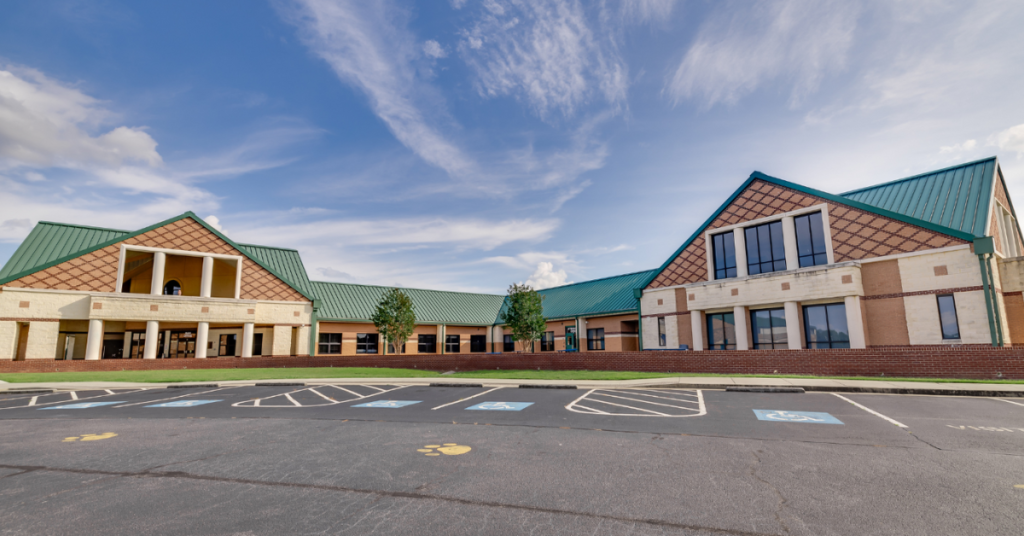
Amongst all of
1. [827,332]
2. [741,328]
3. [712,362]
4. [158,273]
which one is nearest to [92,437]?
[712,362]

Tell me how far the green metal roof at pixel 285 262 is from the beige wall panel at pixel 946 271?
37.7 m

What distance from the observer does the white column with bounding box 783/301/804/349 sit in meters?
24.2

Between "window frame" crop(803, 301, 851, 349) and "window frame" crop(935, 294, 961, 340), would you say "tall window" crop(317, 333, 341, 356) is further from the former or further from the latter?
"window frame" crop(935, 294, 961, 340)

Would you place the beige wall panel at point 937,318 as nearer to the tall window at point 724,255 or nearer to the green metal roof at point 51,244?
the tall window at point 724,255

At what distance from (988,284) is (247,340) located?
39.9 meters

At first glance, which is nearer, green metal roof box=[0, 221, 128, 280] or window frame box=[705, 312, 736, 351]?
window frame box=[705, 312, 736, 351]

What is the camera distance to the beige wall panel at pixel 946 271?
19.9 meters

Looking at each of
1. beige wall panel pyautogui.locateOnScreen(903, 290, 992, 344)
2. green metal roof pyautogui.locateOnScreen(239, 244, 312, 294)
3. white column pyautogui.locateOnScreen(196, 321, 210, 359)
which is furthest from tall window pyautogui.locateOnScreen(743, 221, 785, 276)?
white column pyautogui.locateOnScreen(196, 321, 210, 359)

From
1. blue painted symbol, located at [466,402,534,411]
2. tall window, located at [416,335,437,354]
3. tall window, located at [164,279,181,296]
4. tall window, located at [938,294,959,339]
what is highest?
tall window, located at [164,279,181,296]

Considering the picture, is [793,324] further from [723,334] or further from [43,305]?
[43,305]

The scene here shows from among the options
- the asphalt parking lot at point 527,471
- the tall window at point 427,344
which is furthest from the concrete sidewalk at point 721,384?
the tall window at point 427,344

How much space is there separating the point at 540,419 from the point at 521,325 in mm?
24237

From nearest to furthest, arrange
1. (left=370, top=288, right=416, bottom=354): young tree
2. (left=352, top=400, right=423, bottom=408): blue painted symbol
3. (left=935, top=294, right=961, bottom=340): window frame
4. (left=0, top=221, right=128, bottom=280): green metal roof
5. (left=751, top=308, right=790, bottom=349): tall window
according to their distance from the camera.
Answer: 1. (left=352, top=400, right=423, bottom=408): blue painted symbol
2. (left=935, top=294, right=961, bottom=340): window frame
3. (left=751, top=308, right=790, bottom=349): tall window
4. (left=0, top=221, right=128, bottom=280): green metal roof
5. (left=370, top=288, right=416, bottom=354): young tree

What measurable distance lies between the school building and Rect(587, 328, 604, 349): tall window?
0.48 feet
